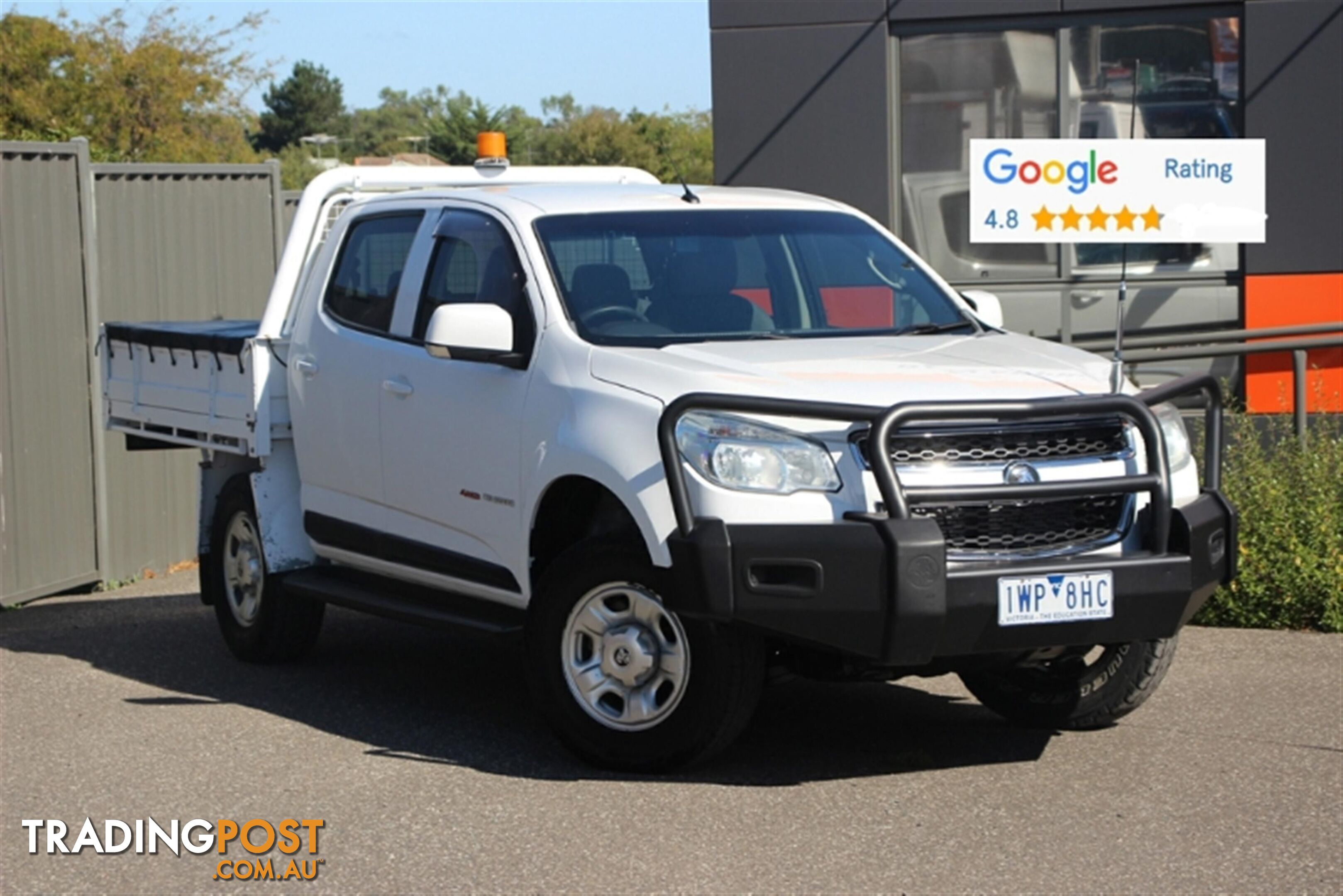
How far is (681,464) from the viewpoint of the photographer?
18.2 feet

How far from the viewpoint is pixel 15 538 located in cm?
985

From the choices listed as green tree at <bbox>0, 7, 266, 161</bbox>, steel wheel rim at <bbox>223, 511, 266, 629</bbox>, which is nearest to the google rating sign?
steel wheel rim at <bbox>223, 511, 266, 629</bbox>

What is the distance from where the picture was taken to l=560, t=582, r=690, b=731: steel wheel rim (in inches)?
230

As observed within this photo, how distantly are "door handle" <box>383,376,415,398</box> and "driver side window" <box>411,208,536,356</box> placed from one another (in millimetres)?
192

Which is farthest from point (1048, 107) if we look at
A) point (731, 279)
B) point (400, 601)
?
point (400, 601)

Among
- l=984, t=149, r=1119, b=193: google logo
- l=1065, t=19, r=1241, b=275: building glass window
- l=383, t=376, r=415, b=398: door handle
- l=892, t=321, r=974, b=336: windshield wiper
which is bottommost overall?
l=383, t=376, r=415, b=398: door handle

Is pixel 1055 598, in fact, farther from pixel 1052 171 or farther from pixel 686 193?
pixel 1052 171

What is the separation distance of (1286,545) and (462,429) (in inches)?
155

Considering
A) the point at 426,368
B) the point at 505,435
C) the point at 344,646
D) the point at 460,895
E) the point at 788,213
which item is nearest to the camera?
the point at 460,895

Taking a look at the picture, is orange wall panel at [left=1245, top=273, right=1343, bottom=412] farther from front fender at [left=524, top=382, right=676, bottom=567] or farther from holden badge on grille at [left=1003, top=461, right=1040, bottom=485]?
front fender at [left=524, top=382, right=676, bottom=567]

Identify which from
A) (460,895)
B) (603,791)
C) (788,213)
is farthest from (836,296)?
(460,895)

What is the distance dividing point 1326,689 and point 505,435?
3.35 m

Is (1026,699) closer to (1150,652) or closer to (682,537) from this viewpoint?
(1150,652)

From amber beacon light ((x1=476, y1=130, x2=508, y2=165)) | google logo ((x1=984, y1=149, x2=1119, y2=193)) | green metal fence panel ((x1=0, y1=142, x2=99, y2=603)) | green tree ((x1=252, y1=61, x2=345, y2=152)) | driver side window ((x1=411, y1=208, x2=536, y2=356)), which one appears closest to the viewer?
driver side window ((x1=411, y1=208, x2=536, y2=356))
